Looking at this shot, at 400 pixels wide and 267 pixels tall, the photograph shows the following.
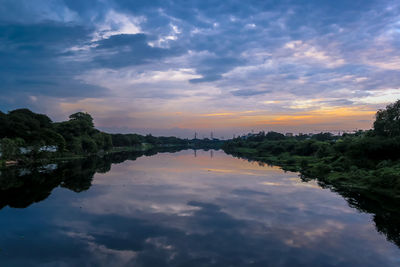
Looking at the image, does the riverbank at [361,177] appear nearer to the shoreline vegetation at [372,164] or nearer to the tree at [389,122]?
the shoreline vegetation at [372,164]

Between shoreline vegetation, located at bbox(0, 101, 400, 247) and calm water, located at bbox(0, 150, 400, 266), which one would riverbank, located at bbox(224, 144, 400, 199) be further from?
calm water, located at bbox(0, 150, 400, 266)

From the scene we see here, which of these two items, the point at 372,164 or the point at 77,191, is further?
the point at 372,164

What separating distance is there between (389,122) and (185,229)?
39489mm

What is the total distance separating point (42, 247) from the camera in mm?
13742

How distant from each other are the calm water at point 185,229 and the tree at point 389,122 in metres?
20.3

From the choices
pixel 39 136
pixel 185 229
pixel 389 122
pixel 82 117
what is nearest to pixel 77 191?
pixel 185 229

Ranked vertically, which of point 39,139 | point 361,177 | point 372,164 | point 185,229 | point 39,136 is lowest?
point 185,229

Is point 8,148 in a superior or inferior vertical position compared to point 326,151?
superior

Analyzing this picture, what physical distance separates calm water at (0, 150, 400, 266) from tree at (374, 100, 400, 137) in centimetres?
2026

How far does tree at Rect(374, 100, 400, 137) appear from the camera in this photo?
40656 millimetres

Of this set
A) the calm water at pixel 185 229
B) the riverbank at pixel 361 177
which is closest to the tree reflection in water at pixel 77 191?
the calm water at pixel 185 229

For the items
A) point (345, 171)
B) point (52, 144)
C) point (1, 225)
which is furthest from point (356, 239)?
point (52, 144)

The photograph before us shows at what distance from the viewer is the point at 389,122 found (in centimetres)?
4169

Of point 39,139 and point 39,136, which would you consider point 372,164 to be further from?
point 39,136
